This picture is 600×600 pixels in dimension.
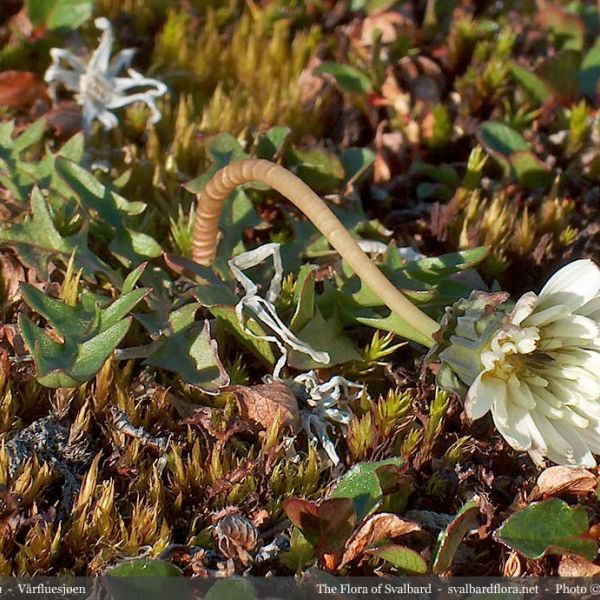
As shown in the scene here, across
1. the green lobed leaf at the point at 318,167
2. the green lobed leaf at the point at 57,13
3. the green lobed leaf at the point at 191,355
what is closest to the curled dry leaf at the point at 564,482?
the green lobed leaf at the point at 191,355

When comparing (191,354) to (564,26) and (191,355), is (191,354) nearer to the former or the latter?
(191,355)

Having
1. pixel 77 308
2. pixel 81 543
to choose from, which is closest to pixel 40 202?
pixel 77 308

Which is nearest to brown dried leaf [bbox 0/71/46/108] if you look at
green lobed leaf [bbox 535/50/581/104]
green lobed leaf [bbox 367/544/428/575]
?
green lobed leaf [bbox 535/50/581/104]

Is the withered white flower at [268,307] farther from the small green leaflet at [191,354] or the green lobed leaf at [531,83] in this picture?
the green lobed leaf at [531,83]

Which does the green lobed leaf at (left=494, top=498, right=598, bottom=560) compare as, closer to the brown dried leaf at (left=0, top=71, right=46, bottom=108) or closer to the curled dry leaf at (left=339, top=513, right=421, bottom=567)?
the curled dry leaf at (left=339, top=513, right=421, bottom=567)

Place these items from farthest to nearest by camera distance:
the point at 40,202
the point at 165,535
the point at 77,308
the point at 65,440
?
1. the point at 40,202
2. the point at 77,308
3. the point at 65,440
4. the point at 165,535

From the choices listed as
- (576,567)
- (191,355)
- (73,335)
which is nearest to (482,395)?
(576,567)

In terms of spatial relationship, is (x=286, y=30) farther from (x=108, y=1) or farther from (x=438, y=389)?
(x=438, y=389)
